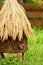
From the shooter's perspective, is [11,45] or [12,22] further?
[11,45]

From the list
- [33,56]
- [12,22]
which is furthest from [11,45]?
[33,56]

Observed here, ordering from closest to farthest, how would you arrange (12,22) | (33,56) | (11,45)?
1. (12,22)
2. (11,45)
3. (33,56)

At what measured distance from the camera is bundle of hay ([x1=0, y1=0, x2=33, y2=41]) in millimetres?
7793

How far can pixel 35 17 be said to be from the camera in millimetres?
15516

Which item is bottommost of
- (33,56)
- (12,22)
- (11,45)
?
(33,56)

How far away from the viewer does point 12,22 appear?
779 centimetres

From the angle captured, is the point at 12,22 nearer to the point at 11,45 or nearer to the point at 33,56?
the point at 11,45

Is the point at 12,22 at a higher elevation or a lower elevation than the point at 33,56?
higher

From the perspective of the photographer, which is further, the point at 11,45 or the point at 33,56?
the point at 33,56

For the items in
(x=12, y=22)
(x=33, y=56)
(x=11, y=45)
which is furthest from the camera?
(x=33, y=56)

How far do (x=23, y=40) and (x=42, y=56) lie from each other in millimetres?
1385

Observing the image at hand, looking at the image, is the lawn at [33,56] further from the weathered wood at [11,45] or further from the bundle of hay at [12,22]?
the bundle of hay at [12,22]

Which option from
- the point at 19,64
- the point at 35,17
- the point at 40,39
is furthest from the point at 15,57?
the point at 35,17

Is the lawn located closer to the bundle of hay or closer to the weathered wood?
the weathered wood
